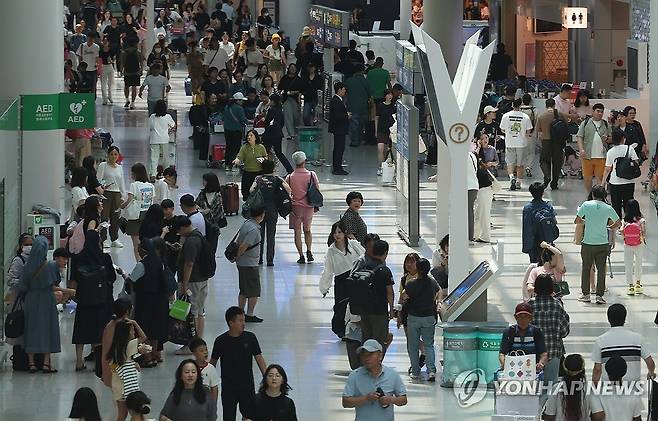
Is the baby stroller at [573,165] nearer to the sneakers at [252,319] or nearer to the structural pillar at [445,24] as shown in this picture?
the structural pillar at [445,24]

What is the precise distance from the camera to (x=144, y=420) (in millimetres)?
11727

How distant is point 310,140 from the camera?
29812mm

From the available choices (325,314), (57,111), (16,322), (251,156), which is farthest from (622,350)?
(251,156)

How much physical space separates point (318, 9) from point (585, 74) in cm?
782

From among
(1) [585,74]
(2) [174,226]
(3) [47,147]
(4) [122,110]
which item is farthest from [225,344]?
(1) [585,74]

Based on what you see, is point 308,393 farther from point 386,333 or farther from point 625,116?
point 625,116

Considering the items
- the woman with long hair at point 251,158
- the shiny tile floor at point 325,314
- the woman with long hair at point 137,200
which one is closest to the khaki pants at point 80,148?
the shiny tile floor at point 325,314

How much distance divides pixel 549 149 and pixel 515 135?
67 cm

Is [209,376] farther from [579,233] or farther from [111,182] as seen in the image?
[111,182]

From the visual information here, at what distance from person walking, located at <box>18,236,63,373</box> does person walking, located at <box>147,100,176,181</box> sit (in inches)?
391

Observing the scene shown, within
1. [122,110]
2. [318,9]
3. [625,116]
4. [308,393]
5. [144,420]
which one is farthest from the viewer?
[122,110]

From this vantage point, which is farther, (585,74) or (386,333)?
(585,74)

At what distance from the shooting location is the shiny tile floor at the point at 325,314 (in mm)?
15133

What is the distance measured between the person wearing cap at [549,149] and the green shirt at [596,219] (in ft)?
25.9
